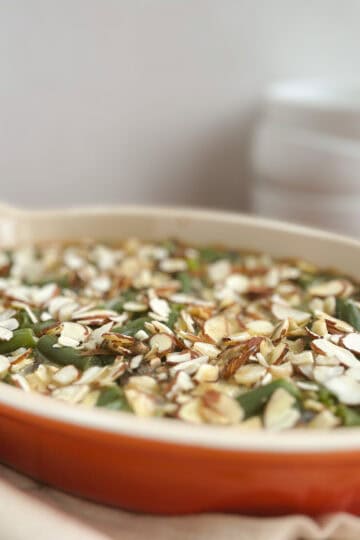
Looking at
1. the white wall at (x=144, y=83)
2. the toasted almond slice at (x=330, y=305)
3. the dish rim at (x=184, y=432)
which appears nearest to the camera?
the dish rim at (x=184, y=432)

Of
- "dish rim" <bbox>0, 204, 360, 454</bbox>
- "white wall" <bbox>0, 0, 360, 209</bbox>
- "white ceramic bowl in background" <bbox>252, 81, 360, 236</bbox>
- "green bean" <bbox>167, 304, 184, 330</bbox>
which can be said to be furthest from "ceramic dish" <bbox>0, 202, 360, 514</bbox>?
"white wall" <bbox>0, 0, 360, 209</bbox>

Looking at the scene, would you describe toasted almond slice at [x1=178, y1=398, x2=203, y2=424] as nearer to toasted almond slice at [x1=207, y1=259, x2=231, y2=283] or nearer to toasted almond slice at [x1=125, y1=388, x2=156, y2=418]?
toasted almond slice at [x1=125, y1=388, x2=156, y2=418]

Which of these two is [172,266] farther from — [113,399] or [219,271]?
[113,399]

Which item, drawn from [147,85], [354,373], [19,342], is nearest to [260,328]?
[354,373]

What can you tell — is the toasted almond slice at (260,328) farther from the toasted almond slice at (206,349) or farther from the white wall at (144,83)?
the white wall at (144,83)

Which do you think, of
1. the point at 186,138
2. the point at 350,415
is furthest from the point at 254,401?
the point at 186,138

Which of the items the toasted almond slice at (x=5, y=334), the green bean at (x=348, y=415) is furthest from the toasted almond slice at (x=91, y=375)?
the green bean at (x=348, y=415)
